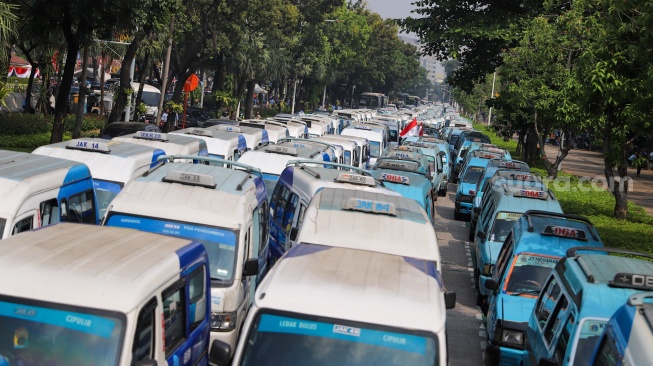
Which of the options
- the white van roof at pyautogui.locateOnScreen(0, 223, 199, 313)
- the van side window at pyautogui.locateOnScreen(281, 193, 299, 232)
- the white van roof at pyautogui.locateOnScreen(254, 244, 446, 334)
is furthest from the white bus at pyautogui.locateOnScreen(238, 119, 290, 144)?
the white van roof at pyautogui.locateOnScreen(254, 244, 446, 334)

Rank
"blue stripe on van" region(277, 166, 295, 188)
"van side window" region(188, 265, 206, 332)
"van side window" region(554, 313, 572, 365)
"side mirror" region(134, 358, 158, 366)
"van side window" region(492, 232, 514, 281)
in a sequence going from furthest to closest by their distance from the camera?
"blue stripe on van" region(277, 166, 295, 188) → "van side window" region(492, 232, 514, 281) → "van side window" region(554, 313, 572, 365) → "van side window" region(188, 265, 206, 332) → "side mirror" region(134, 358, 158, 366)

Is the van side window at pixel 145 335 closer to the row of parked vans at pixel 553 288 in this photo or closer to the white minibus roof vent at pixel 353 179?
the row of parked vans at pixel 553 288

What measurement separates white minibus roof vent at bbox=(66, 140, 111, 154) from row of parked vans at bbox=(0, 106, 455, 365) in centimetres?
250

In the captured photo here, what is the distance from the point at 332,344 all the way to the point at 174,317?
1.65m

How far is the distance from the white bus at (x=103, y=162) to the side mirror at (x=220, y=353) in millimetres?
6770

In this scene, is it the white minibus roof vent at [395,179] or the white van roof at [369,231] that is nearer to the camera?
the white van roof at [369,231]

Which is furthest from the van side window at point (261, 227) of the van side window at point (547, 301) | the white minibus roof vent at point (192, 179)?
the van side window at point (547, 301)

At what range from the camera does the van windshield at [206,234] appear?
1018cm

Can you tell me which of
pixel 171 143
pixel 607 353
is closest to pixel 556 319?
pixel 607 353

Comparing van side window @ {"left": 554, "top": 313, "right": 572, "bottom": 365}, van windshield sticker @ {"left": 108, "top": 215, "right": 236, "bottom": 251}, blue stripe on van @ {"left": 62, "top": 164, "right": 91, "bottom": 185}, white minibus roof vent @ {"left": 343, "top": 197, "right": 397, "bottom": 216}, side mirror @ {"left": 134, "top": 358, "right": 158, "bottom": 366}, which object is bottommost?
van side window @ {"left": 554, "top": 313, "right": 572, "bottom": 365}

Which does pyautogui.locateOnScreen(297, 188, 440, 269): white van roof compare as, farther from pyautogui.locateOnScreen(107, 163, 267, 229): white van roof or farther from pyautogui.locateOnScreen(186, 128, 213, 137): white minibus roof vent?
pyautogui.locateOnScreen(186, 128, 213, 137): white minibus roof vent

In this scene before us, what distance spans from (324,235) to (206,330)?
187cm

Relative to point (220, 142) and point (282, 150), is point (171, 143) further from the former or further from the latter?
point (220, 142)

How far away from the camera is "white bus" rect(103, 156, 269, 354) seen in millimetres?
9977
